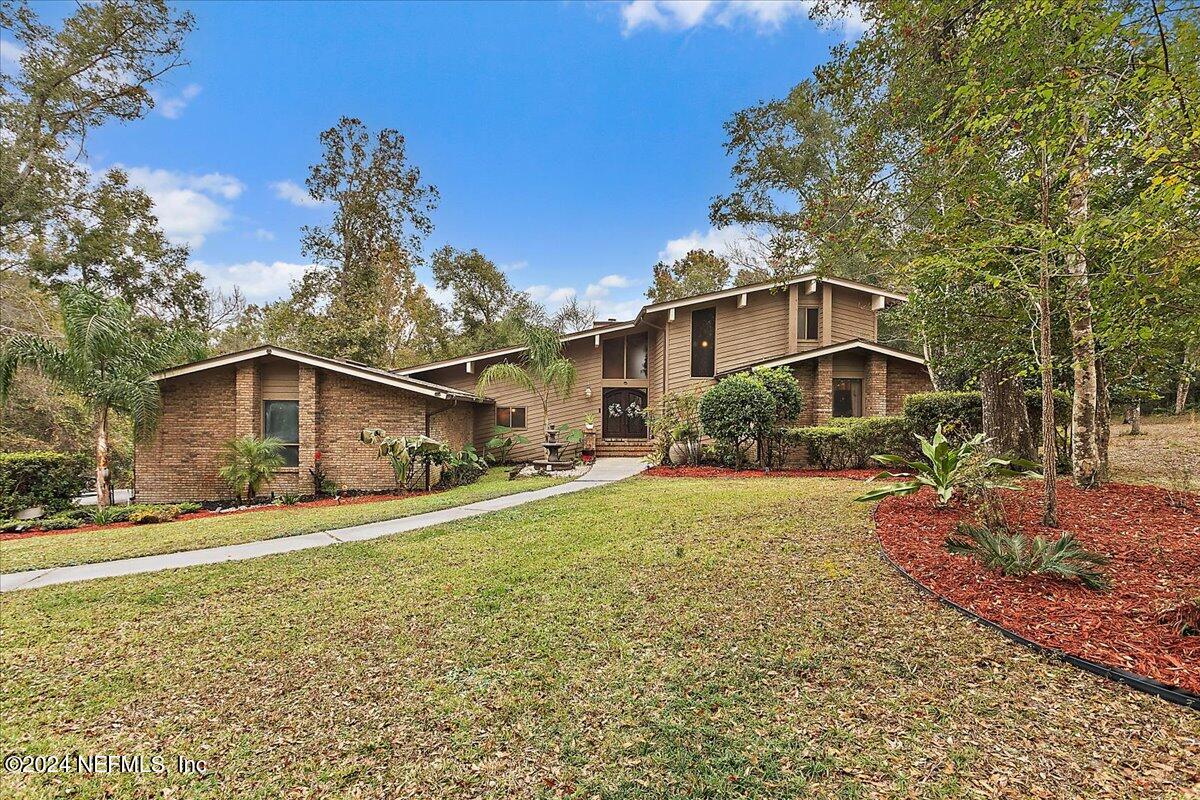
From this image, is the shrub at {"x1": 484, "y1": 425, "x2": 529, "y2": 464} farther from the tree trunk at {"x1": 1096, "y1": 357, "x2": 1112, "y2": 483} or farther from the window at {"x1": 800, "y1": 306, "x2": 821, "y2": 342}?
the tree trunk at {"x1": 1096, "y1": 357, "x2": 1112, "y2": 483}

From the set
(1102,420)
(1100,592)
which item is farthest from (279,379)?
(1102,420)

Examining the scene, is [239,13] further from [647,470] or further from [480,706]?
Answer: [480,706]

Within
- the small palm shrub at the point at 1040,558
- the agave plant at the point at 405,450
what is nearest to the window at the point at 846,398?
the small palm shrub at the point at 1040,558

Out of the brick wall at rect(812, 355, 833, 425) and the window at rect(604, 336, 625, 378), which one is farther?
the window at rect(604, 336, 625, 378)

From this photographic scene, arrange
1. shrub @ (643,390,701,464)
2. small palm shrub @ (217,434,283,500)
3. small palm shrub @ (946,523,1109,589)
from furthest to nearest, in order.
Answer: shrub @ (643,390,701,464) < small palm shrub @ (217,434,283,500) < small palm shrub @ (946,523,1109,589)

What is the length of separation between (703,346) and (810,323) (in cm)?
358

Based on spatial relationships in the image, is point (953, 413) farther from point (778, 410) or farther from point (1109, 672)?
point (1109, 672)

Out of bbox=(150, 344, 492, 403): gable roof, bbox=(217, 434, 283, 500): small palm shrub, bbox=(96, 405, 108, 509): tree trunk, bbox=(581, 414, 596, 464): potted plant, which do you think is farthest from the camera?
bbox=(581, 414, 596, 464): potted plant

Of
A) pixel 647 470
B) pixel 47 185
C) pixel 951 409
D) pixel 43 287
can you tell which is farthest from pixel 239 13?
pixel 951 409

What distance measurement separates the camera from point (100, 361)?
9.49 meters

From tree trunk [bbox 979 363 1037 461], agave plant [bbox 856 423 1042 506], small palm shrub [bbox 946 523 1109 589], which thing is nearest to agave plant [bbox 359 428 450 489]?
agave plant [bbox 856 423 1042 506]

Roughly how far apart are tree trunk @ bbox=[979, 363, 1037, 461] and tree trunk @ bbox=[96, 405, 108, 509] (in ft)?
54.3

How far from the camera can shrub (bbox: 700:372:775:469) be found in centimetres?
1052

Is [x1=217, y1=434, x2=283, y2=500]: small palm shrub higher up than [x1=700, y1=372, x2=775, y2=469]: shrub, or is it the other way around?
[x1=700, y1=372, x2=775, y2=469]: shrub
